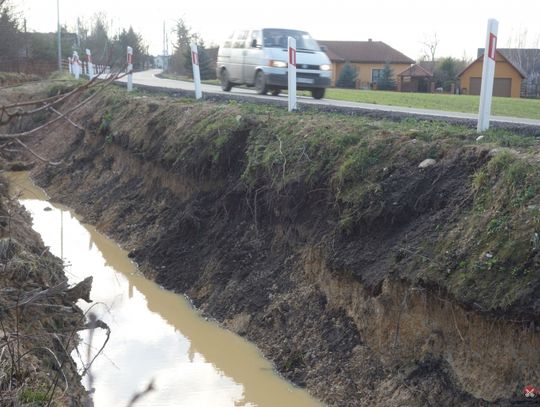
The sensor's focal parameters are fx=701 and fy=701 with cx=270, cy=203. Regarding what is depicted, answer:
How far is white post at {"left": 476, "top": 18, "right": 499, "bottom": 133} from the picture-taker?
29.7 ft

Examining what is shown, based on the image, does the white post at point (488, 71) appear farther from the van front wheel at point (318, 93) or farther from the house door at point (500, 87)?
the house door at point (500, 87)

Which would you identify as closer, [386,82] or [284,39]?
[284,39]

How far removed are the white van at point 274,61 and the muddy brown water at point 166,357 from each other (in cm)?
723

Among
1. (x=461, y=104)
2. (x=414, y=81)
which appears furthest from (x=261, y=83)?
(x=414, y=81)

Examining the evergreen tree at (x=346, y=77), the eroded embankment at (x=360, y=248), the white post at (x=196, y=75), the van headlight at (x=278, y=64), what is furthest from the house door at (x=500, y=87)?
A: the eroded embankment at (x=360, y=248)

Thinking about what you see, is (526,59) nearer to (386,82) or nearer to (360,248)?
(386,82)

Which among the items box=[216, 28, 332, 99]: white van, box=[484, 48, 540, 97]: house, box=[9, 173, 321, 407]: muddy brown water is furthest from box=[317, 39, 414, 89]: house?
box=[9, 173, 321, 407]: muddy brown water

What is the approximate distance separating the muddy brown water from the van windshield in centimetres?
806

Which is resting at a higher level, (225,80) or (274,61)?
(274,61)

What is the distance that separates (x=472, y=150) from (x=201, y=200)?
5485 millimetres

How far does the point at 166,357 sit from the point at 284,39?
11.4 m

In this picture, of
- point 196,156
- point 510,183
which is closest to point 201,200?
point 196,156

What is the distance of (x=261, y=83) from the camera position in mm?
18031

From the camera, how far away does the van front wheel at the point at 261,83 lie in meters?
17.9
